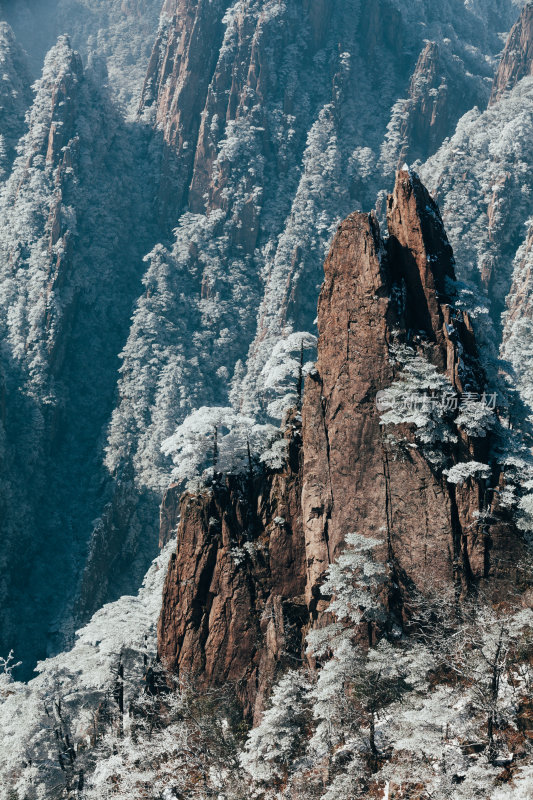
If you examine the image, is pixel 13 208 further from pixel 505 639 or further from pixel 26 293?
pixel 505 639

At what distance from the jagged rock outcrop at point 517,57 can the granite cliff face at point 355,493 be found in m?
134

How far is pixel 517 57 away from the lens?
17812 cm

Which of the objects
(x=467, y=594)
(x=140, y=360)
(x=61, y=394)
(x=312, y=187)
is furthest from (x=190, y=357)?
(x=467, y=594)

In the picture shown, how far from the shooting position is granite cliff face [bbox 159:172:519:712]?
51188mm

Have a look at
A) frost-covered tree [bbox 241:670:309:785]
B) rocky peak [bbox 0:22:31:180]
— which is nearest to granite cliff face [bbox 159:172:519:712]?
frost-covered tree [bbox 241:670:309:785]

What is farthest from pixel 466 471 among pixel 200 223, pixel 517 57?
pixel 517 57

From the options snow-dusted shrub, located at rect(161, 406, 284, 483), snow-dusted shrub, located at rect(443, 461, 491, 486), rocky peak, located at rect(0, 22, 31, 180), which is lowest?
snow-dusted shrub, located at rect(443, 461, 491, 486)

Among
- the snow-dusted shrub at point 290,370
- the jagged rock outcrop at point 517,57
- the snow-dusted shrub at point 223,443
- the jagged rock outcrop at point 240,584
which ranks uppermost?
the jagged rock outcrop at point 517,57

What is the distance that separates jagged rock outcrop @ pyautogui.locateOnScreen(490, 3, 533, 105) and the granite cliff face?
13414 centimetres

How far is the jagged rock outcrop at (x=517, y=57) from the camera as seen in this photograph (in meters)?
177

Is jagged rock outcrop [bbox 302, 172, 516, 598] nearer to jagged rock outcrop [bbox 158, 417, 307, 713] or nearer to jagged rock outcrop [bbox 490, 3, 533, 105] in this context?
jagged rock outcrop [bbox 158, 417, 307, 713]

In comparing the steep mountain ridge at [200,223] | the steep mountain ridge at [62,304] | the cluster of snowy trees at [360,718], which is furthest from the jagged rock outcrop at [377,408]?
the steep mountain ridge at [200,223]

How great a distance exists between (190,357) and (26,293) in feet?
99.8

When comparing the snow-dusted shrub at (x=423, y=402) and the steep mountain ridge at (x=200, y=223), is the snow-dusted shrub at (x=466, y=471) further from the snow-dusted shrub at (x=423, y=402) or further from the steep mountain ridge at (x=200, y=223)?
the steep mountain ridge at (x=200, y=223)
